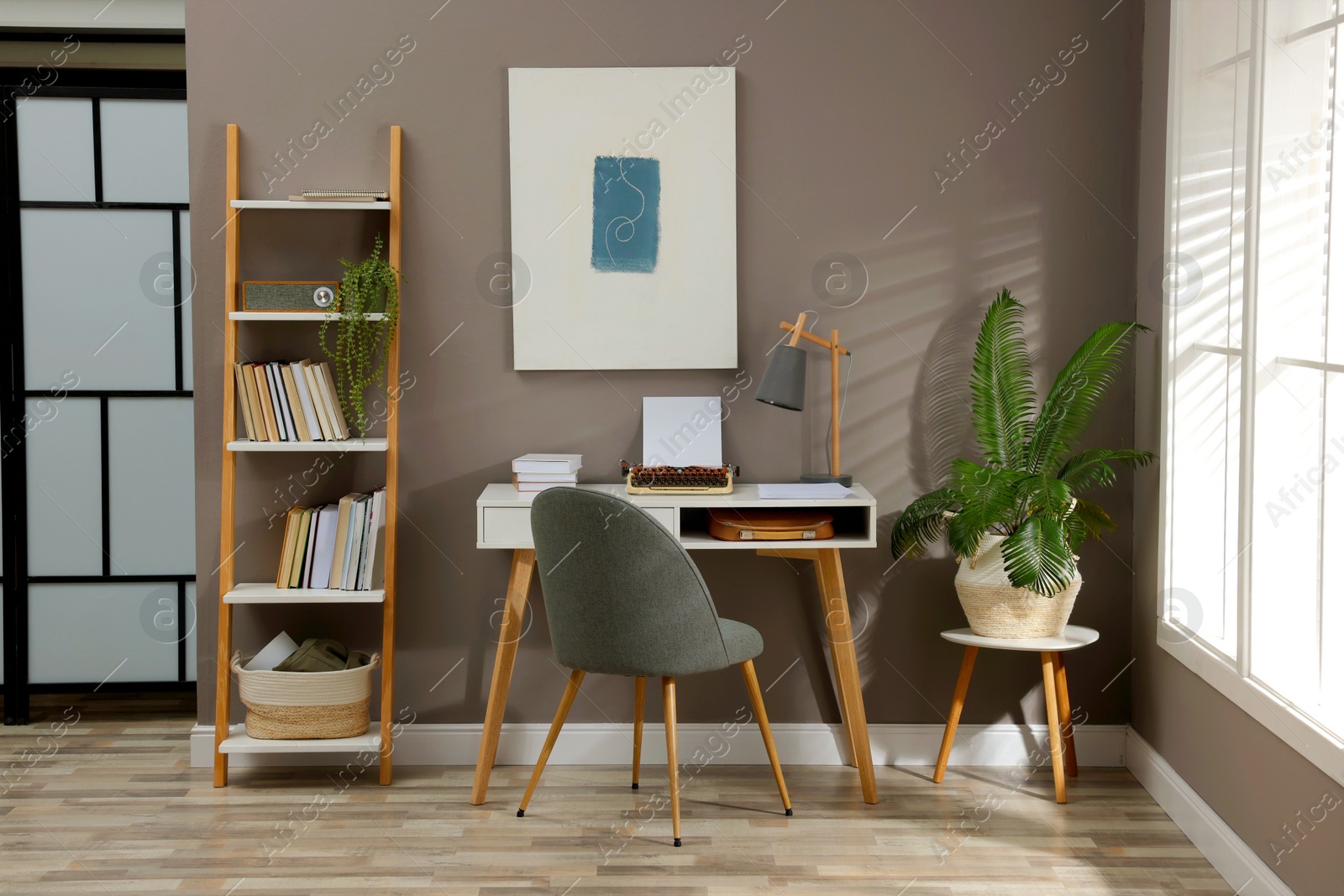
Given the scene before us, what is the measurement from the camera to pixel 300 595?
2.90m

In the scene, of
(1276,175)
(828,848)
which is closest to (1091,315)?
(1276,175)

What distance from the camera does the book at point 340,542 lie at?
114 inches

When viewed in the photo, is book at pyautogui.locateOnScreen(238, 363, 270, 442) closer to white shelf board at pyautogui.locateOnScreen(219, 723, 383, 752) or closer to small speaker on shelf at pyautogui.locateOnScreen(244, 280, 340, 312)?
small speaker on shelf at pyautogui.locateOnScreen(244, 280, 340, 312)

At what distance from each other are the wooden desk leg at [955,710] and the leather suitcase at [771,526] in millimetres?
551

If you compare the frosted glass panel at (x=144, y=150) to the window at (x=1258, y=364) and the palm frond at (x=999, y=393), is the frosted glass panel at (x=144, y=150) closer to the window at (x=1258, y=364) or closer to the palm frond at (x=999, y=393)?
the palm frond at (x=999, y=393)

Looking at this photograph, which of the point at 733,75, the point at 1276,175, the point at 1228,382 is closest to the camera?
the point at 1276,175

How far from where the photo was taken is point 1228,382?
2502 mm

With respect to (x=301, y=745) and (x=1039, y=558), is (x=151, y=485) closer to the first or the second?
(x=301, y=745)

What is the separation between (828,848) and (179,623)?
2478mm

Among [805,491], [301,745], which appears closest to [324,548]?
[301,745]

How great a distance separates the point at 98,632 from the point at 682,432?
2270 millimetres

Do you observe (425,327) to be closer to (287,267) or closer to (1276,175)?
(287,267)

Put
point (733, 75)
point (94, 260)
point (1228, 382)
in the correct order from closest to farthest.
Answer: point (1228, 382)
point (733, 75)
point (94, 260)

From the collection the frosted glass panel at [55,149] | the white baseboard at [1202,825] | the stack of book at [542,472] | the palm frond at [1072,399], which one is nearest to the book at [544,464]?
the stack of book at [542,472]
